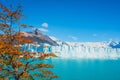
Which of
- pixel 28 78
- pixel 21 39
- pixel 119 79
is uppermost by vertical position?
pixel 21 39

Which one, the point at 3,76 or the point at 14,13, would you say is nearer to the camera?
the point at 3,76

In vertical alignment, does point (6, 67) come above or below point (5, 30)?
below

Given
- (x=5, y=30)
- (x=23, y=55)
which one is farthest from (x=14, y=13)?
(x=23, y=55)

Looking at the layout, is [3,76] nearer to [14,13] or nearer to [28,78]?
[28,78]

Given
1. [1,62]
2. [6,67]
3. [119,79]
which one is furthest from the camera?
[119,79]

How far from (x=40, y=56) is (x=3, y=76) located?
6.24 ft

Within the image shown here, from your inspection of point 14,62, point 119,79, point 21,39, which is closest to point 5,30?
point 21,39

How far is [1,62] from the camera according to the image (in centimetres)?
1138

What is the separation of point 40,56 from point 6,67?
1.65 m

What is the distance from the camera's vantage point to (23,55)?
12.1m

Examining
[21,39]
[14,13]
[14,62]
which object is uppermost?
[14,13]

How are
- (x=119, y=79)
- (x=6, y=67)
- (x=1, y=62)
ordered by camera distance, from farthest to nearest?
(x=119, y=79) < (x=6, y=67) < (x=1, y=62)

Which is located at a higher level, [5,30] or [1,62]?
[5,30]

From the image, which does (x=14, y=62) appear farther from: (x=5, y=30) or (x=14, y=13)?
(x=14, y=13)
